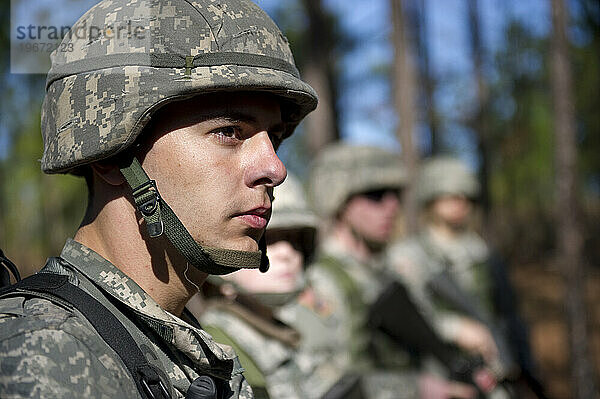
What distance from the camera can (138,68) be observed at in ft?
5.90

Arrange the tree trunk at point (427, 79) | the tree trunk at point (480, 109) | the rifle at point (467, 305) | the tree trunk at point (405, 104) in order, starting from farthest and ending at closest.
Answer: the tree trunk at point (427, 79), the tree trunk at point (480, 109), the tree trunk at point (405, 104), the rifle at point (467, 305)

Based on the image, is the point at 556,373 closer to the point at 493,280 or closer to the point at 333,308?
the point at 493,280

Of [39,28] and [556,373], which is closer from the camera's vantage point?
[39,28]

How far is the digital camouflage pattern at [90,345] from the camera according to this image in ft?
4.43

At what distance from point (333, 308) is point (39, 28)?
274 cm

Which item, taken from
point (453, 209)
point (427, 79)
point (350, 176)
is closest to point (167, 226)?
point (350, 176)

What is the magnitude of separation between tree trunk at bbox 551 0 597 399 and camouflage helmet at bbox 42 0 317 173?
4783 mm

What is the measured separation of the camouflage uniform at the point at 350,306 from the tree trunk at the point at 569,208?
1.58m

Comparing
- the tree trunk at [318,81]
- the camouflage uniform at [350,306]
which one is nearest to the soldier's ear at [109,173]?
the camouflage uniform at [350,306]

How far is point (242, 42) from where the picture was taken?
6.17 ft

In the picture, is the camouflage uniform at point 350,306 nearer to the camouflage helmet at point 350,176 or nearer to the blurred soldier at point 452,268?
the camouflage helmet at point 350,176

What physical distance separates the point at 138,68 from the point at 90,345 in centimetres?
72

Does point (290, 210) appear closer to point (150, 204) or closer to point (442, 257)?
point (150, 204)

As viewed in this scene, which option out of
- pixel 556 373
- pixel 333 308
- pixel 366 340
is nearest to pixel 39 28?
pixel 333 308
